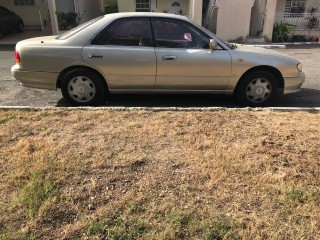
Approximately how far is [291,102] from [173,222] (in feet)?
14.6

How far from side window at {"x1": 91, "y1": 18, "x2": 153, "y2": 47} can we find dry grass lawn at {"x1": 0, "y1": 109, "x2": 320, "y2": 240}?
1288mm

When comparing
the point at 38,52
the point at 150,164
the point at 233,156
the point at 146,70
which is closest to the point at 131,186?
the point at 150,164

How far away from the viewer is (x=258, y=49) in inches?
245

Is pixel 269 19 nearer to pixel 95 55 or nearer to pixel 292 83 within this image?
pixel 292 83

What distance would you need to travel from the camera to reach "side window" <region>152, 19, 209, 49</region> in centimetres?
581

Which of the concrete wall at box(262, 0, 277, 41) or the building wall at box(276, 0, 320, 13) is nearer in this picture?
the concrete wall at box(262, 0, 277, 41)

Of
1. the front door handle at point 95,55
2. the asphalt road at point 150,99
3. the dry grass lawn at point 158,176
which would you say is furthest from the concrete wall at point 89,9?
the dry grass lawn at point 158,176

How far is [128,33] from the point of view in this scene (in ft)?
19.1

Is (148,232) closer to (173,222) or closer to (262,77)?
(173,222)

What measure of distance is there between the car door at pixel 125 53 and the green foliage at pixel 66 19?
32.7 ft

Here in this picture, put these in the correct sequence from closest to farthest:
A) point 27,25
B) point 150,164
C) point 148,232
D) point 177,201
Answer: point 148,232 → point 177,201 → point 150,164 → point 27,25

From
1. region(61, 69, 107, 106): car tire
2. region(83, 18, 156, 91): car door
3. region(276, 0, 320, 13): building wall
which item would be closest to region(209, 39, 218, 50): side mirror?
region(83, 18, 156, 91): car door

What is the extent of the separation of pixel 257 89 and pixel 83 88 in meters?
3.02

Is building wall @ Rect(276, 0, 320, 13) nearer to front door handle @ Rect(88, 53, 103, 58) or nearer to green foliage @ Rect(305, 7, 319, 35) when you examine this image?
green foliage @ Rect(305, 7, 319, 35)
